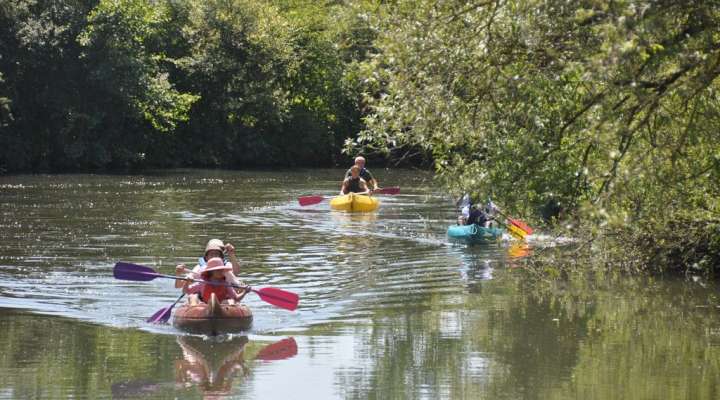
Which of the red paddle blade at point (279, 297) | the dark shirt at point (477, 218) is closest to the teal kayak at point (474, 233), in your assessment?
the dark shirt at point (477, 218)

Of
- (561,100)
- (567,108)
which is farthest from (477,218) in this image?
(567,108)

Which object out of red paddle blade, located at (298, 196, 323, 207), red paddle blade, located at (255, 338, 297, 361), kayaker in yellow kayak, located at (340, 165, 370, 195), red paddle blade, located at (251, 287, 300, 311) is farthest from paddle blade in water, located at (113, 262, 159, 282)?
kayaker in yellow kayak, located at (340, 165, 370, 195)

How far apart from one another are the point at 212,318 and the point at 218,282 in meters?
0.65

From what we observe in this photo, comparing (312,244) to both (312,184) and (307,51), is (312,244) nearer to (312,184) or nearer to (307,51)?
(312,184)

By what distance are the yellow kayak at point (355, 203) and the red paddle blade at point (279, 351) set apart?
50.9 feet

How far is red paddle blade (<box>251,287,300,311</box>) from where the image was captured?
14445 mm

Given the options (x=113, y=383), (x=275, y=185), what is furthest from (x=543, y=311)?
(x=275, y=185)

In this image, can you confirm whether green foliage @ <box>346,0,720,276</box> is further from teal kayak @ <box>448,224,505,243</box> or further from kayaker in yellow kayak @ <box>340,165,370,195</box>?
kayaker in yellow kayak @ <box>340,165,370,195</box>

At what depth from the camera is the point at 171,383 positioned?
10906 millimetres

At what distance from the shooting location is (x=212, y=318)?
13.6m

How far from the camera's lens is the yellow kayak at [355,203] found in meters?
28.8

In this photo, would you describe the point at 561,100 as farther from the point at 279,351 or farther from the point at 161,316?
the point at 161,316

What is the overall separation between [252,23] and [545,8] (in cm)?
4329

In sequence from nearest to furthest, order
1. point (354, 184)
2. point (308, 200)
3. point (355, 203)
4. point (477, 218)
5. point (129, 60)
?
point (477, 218)
point (355, 203)
point (308, 200)
point (354, 184)
point (129, 60)
